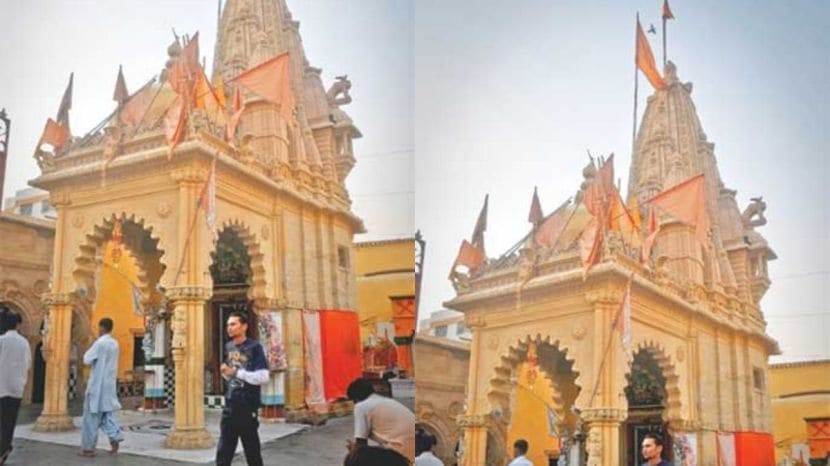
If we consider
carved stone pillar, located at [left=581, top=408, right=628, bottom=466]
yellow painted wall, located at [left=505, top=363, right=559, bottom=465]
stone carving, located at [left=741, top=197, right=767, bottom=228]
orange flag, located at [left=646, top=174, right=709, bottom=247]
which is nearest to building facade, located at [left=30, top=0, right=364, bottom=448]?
yellow painted wall, located at [left=505, top=363, right=559, bottom=465]

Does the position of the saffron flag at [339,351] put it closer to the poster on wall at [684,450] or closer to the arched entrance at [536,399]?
the arched entrance at [536,399]

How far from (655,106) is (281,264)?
65.9 inches

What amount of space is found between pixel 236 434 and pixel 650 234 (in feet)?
5.90

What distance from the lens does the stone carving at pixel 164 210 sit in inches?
139

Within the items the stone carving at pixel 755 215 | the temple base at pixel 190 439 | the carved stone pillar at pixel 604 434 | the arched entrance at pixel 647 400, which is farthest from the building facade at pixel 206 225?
the stone carving at pixel 755 215

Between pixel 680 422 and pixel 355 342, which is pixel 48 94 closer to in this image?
pixel 355 342

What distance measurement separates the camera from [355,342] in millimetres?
3910

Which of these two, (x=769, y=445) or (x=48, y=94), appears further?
(x=769, y=445)

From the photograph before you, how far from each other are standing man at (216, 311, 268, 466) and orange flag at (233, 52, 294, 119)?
82 cm

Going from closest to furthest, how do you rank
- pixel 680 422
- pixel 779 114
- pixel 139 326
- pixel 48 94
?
pixel 139 326
pixel 48 94
pixel 680 422
pixel 779 114

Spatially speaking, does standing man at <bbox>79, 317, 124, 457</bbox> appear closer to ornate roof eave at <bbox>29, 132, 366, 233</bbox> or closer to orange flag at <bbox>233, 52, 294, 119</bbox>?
ornate roof eave at <bbox>29, 132, 366, 233</bbox>

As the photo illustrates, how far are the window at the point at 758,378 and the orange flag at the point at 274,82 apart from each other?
2102 mm

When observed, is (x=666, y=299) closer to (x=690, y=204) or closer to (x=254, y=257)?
(x=690, y=204)

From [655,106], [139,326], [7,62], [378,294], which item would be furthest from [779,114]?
[7,62]
